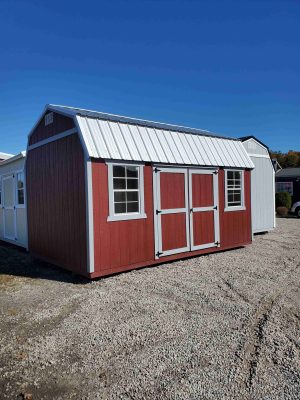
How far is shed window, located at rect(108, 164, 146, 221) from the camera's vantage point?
20.5 ft

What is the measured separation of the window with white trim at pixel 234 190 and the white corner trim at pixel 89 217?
14.0 ft

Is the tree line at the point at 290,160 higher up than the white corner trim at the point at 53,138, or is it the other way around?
the tree line at the point at 290,160

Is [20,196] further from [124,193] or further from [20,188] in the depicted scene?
[124,193]

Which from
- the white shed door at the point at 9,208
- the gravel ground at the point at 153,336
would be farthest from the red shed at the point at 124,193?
the white shed door at the point at 9,208

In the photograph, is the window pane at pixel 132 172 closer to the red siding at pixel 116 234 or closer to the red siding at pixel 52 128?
the red siding at pixel 116 234

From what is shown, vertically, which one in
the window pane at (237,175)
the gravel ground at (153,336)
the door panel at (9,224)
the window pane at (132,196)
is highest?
the window pane at (237,175)

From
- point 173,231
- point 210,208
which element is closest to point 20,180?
point 173,231

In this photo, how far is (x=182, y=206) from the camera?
7617 millimetres

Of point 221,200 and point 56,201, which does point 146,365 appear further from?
point 221,200

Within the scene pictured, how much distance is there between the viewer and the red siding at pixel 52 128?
6684 mm

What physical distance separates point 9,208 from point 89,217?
6.41m

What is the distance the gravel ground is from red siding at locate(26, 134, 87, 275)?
621 mm

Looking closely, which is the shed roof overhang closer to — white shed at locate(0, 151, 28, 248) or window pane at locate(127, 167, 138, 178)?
window pane at locate(127, 167, 138, 178)

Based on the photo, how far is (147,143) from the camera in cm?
704
